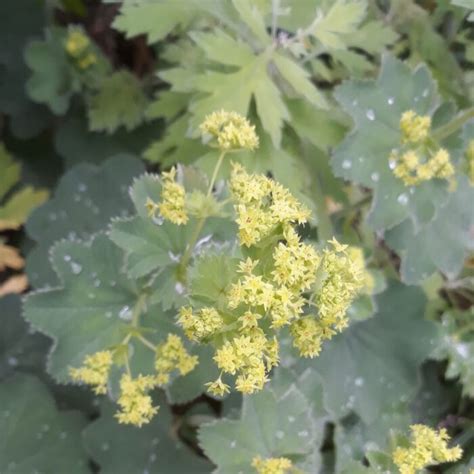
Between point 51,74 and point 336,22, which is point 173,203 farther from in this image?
point 51,74

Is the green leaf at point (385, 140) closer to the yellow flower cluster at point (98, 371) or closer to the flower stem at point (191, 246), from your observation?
the flower stem at point (191, 246)

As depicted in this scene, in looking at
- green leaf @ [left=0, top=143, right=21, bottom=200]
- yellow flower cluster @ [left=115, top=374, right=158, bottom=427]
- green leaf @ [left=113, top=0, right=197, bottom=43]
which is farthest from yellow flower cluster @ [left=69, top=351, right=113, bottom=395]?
green leaf @ [left=0, top=143, right=21, bottom=200]

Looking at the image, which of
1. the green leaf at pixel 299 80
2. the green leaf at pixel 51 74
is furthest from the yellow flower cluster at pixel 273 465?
the green leaf at pixel 51 74

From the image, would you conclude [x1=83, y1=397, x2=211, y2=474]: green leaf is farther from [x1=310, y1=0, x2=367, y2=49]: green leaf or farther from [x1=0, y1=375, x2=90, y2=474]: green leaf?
[x1=310, y1=0, x2=367, y2=49]: green leaf

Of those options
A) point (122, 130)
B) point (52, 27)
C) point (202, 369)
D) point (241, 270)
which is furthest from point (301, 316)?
point (52, 27)

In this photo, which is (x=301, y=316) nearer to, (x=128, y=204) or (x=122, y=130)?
(x=128, y=204)
